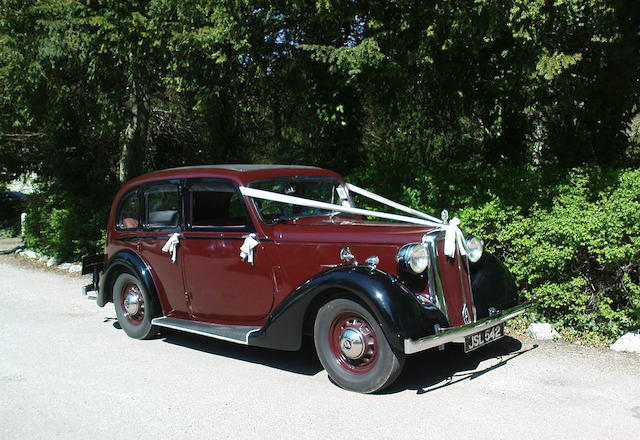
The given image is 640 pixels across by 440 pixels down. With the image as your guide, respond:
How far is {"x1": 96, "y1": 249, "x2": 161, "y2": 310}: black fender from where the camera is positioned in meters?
6.39

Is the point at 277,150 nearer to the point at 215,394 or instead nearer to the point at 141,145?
the point at 141,145

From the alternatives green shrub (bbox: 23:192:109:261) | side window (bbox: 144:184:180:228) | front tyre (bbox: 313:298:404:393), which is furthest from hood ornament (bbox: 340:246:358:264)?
green shrub (bbox: 23:192:109:261)

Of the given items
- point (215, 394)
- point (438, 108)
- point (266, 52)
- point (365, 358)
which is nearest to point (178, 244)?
point (215, 394)

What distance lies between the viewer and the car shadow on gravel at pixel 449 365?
4.95 metres

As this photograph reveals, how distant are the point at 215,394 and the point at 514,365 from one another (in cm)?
267

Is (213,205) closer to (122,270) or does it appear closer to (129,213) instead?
(129,213)

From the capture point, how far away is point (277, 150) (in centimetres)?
1200

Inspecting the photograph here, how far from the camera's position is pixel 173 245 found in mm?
6141

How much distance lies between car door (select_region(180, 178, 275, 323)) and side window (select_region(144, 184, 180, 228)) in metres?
0.20

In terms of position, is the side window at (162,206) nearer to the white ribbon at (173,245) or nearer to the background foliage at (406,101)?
the white ribbon at (173,245)

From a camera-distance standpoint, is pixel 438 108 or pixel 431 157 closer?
pixel 438 108

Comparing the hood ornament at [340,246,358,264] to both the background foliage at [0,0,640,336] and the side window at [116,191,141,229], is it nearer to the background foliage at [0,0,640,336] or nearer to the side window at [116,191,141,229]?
the background foliage at [0,0,640,336]

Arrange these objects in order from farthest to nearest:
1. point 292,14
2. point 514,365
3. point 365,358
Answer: point 292,14, point 514,365, point 365,358

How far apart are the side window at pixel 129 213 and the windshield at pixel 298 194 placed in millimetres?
1805
